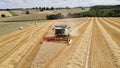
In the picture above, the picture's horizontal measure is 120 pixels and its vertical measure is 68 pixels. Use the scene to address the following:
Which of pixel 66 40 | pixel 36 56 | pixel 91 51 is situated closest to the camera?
pixel 36 56

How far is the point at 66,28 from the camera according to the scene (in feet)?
104

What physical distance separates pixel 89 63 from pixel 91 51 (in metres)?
4.81

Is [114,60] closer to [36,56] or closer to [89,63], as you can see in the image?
[89,63]

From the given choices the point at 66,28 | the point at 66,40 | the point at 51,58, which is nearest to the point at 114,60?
the point at 51,58

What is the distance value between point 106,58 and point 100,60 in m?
0.96

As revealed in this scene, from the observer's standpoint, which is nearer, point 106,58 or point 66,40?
point 106,58

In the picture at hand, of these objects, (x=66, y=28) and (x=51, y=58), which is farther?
(x=66, y=28)

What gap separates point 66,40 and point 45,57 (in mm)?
9666

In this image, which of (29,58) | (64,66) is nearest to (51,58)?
(29,58)

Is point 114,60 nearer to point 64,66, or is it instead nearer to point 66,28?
point 64,66

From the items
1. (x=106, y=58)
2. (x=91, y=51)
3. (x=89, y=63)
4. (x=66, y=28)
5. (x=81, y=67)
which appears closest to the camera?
(x=81, y=67)

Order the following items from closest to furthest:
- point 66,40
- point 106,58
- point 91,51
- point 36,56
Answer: point 106,58 → point 36,56 → point 91,51 → point 66,40

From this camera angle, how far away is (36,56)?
20.0m

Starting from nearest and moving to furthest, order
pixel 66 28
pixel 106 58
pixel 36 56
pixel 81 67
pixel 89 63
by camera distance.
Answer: pixel 81 67
pixel 89 63
pixel 106 58
pixel 36 56
pixel 66 28
